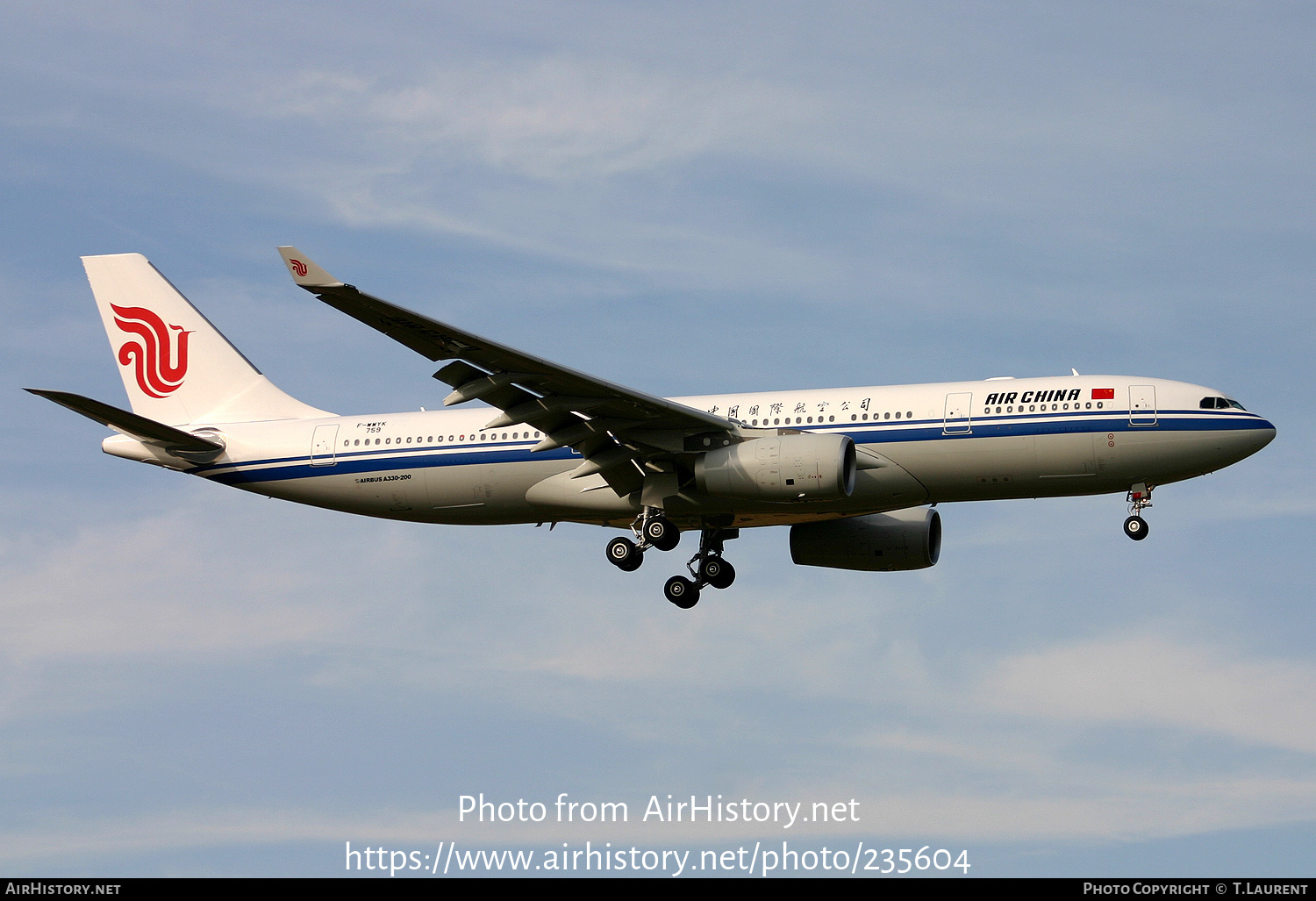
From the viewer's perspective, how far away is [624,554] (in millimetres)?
36406

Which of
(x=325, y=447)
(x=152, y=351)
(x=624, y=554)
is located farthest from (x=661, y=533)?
(x=152, y=351)

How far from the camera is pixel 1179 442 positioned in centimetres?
3303

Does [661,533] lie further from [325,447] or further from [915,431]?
[325,447]

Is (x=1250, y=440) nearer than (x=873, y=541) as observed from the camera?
Yes

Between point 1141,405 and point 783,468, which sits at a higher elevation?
point 1141,405

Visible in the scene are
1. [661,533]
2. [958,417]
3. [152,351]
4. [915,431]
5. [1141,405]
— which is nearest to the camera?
[1141,405]

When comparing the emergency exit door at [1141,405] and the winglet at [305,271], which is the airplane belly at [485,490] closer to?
the winglet at [305,271]

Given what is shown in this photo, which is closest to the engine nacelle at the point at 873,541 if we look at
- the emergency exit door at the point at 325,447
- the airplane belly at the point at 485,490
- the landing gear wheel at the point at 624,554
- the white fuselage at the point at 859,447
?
the white fuselage at the point at 859,447

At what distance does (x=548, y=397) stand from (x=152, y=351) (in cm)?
1499

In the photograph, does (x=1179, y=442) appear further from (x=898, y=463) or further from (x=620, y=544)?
(x=620, y=544)

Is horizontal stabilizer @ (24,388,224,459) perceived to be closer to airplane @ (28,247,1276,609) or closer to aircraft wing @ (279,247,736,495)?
airplane @ (28,247,1276,609)

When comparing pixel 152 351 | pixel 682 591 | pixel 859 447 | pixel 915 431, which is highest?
pixel 152 351

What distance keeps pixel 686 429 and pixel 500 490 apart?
5.46 meters

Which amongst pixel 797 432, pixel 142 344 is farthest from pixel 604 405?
pixel 142 344
